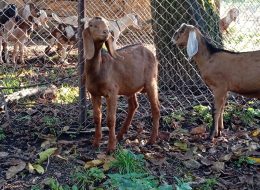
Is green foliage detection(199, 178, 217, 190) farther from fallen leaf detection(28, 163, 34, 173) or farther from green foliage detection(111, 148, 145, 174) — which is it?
fallen leaf detection(28, 163, 34, 173)

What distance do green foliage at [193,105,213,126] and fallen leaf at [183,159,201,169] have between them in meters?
1.03

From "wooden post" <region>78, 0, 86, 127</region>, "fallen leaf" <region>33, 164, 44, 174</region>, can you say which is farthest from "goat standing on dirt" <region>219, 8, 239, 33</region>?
"fallen leaf" <region>33, 164, 44, 174</region>

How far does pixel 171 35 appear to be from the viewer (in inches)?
237

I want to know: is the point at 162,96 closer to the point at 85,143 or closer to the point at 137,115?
the point at 137,115

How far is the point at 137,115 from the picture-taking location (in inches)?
207

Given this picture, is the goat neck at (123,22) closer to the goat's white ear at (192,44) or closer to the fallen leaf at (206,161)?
the goat's white ear at (192,44)

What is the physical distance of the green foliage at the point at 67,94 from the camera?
5732mm

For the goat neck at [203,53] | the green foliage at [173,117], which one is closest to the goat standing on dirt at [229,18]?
the green foliage at [173,117]

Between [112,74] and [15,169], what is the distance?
108cm

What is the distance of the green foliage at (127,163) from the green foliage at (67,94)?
79.7 inches

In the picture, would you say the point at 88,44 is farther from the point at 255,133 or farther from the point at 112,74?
the point at 255,133

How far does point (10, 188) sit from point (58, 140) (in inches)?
40.6

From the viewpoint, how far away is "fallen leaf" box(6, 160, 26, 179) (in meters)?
3.75

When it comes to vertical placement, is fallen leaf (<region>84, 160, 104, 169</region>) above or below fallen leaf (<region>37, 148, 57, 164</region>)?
above
